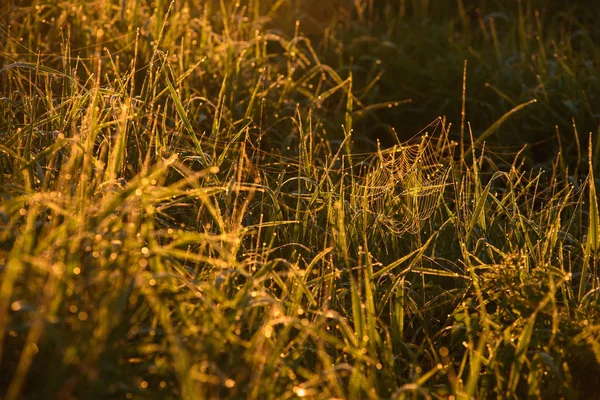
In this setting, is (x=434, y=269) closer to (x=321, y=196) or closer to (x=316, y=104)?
(x=321, y=196)

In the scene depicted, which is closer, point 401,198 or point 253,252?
point 253,252

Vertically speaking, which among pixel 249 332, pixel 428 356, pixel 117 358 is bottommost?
pixel 428 356

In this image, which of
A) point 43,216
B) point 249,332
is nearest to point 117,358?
point 249,332

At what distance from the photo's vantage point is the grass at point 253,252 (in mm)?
1480

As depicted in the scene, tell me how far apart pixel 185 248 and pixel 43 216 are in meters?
0.42

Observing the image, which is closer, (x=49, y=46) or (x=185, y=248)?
(x=185, y=248)

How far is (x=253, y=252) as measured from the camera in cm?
214

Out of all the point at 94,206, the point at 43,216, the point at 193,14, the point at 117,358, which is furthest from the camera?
the point at 193,14

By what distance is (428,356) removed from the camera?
76.9 inches

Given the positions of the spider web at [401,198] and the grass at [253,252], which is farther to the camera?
the spider web at [401,198]

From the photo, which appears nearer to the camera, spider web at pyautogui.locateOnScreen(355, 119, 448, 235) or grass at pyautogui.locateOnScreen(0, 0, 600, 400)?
grass at pyautogui.locateOnScreen(0, 0, 600, 400)

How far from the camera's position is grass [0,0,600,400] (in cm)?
148

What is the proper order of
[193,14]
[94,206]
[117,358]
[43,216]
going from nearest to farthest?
[117,358]
[94,206]
[43,216]
[193,14]

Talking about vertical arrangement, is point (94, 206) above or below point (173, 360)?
above
